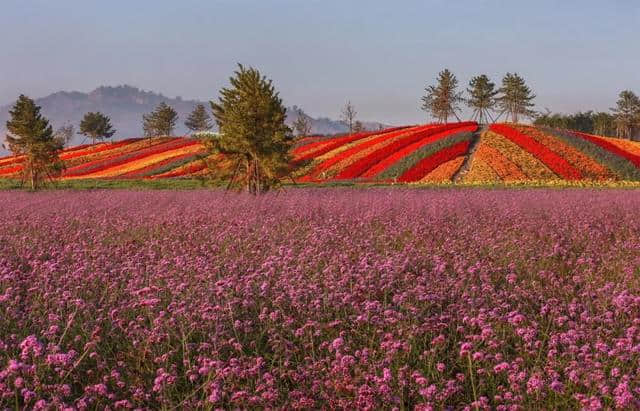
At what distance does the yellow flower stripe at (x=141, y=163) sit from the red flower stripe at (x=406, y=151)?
20059 millimetres

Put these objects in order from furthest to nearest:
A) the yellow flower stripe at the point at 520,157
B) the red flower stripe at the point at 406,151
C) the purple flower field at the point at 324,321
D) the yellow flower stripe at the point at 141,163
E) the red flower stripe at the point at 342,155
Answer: the yellow flower stripe at the point at 141,163 < the red flower stripe at the point at 342,155 < the red flower stripe at the point at 406,151 < the yellow flower stripe at the point at 520,157 < the purple flower field at the point at 324,321

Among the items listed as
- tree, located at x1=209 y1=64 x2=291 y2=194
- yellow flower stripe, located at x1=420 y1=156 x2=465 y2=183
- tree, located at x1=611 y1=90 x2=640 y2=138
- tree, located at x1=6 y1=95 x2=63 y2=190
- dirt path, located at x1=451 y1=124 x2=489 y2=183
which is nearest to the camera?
tree, located at x1=209 y1=64 x2=291 y2=194

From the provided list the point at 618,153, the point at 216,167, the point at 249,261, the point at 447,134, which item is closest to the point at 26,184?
the point at 216,167

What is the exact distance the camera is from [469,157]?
38.3 meters

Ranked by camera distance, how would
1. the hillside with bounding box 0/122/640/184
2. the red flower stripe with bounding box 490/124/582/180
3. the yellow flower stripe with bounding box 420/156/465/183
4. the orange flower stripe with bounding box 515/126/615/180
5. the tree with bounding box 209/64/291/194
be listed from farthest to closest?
the orange flower stripe with bounding box 515/126/615/180
the hillside with bounding box 0/122/640/184
the red flower stripe with bounding box 490/124/582/180
the yellow flower stripe with bounding box 420/156/465/183
the tree with bounding box 209/64/291/194

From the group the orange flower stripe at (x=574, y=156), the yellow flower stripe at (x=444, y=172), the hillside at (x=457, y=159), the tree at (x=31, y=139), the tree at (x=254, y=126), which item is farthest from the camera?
the orange flower stripe at (x=574, y=156)

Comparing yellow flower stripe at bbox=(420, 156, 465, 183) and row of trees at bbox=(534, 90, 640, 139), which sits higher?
row of trees at bbox=(534, 90, 640, 139)

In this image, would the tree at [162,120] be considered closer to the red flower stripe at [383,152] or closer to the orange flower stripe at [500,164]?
the red flower stripe at [383,152]

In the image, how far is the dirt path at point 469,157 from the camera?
A: 34219 millimetres

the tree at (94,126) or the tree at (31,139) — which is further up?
the tree at (94,126)

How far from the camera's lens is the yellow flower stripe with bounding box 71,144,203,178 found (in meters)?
50.3

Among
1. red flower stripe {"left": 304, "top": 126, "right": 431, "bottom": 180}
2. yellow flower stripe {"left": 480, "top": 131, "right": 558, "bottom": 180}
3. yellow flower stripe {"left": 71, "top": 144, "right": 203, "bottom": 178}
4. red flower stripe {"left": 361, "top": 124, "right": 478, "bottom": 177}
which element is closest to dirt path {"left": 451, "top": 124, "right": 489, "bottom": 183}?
yellow flower stripe {"left": 480, "top": 131, "right": 558, "bottom": 180}

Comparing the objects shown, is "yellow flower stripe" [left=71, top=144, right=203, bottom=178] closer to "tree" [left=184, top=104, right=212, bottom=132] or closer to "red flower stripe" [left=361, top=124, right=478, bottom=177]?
"red flower stripe" [left=361, top=124, right=478, bottom=177]

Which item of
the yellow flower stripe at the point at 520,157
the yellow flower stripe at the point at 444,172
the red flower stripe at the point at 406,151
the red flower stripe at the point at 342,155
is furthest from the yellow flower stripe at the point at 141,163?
the yellow flower stripe at the point at 520,157
